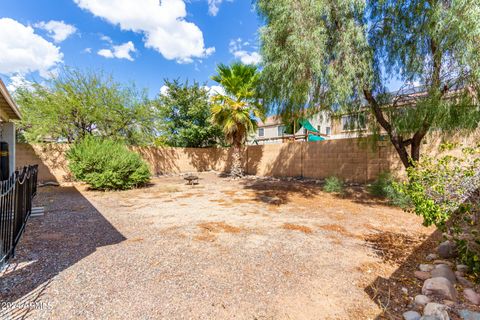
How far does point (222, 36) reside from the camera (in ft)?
39.4

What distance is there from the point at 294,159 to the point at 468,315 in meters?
9.84

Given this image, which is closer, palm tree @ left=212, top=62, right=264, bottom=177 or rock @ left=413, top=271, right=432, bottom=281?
rock @ left=413, top=271, right=432, bottom=281

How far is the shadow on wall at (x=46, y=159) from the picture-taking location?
9.60 meters

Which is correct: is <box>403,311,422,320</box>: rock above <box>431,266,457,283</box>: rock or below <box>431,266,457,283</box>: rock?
below

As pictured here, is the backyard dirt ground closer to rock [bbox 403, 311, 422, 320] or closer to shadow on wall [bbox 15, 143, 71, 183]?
rock [bbox 403, 311, 422, 320]

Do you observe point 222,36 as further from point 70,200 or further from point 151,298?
point 151,298

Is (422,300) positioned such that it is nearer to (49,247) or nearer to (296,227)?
(296,227)

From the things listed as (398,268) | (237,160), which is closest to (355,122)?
(398,268)

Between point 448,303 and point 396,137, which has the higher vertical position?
point 396,137

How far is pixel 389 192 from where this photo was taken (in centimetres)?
638

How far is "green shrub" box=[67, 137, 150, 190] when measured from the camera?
836 centimetres

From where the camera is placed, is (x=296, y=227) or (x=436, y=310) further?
(x=296, y=227)

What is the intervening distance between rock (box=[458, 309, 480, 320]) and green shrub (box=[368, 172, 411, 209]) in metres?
3.94

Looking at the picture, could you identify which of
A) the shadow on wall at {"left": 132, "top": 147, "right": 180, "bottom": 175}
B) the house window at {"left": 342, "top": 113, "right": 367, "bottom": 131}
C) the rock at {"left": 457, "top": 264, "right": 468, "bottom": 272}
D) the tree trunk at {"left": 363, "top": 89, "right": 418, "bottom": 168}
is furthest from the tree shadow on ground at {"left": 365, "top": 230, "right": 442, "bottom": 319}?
the shadow on wall at {"left": 132, "top": 147, "right": 180, "bottom": 175}
